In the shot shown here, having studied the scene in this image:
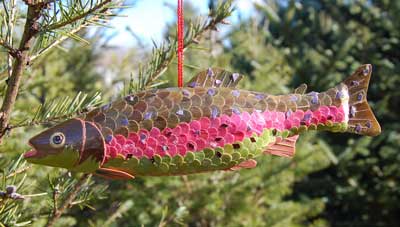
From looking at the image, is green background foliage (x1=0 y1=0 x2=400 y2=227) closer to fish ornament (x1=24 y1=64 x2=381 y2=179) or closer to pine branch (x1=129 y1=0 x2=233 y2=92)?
pine branch (x1=129 y1=0 x2=233 y2=92)

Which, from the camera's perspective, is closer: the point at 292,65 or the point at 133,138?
the point at 133,138

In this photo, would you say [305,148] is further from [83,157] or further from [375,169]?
[83,157]

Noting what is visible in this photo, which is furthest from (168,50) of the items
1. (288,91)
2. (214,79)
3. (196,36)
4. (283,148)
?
(288,91)

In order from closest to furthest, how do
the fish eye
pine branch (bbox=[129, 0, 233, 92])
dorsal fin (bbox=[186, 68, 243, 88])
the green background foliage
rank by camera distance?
the fish eye
dorsal fin (bbox=[186, 68, 243, 88])
pine branch (bbox=[129, 0, 233, 92])
the green background foliage

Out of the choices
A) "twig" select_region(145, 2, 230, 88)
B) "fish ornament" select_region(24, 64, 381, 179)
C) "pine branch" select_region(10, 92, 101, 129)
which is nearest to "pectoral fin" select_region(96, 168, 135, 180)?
"fish ornament" select_region(24, 64, 381, 179)

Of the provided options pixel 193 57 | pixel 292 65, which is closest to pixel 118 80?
pixel 193 57

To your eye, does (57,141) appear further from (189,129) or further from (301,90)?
(301,90)
